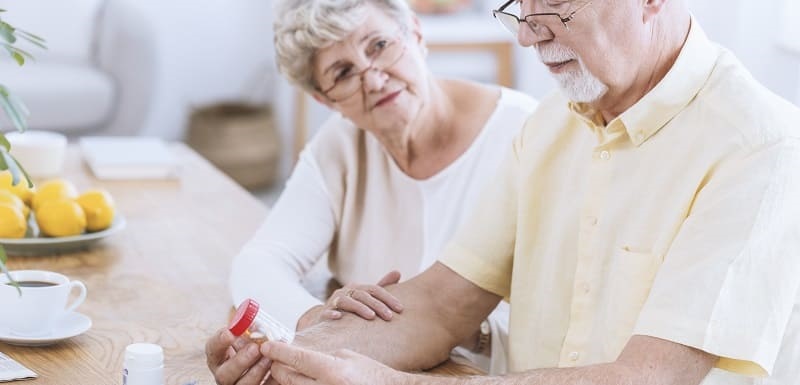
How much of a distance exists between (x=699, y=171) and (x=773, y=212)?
116 mm

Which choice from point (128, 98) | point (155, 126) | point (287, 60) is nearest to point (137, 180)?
point (287, 60)

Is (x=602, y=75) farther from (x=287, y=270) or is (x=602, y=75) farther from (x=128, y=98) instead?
(x=128, y=98)

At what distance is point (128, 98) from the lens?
4.62 meters

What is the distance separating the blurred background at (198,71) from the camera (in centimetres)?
457

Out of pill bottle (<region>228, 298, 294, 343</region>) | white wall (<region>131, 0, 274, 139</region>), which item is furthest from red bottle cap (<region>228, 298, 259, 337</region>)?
white wall (<region>131, 0, 274, 139</region>)

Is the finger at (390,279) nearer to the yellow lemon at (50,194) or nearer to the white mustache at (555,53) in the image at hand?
the white mustache at (555,53)

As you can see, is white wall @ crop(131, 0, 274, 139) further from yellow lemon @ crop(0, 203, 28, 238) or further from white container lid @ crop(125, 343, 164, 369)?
white container lid @ crop(125, 343, 164, 369)

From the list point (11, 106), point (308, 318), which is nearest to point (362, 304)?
point (308, 318)

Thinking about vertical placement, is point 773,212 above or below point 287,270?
above

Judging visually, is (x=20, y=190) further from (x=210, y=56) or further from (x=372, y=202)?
(x=210, y=56)

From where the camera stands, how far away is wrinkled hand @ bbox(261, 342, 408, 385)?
133cm

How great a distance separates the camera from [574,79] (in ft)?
4.81

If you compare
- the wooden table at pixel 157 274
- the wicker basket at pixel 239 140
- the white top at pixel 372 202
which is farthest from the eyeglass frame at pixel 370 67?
the wicker basket at pixel 239 140

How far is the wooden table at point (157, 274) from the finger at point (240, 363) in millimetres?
74
